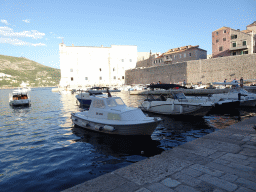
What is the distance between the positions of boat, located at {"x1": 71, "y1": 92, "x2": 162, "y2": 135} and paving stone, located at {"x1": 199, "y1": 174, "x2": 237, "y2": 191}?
17.1 feet

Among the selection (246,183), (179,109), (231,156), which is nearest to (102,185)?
(246,183)

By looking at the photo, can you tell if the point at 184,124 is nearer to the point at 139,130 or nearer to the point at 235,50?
the point at 139,130

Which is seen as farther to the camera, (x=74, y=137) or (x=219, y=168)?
(x=74, y=137)

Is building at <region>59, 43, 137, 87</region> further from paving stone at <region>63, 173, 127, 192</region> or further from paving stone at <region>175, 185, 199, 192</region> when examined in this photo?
paving stone at <region>175, 185, 199, 192</region>

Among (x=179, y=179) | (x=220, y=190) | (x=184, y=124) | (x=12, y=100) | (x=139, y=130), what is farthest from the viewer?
(x=12, y=100)

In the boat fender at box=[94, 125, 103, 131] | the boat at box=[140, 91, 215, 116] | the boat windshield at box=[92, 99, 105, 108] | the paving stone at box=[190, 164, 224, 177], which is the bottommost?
the boat fender at box=[94, 125, 103, 131]

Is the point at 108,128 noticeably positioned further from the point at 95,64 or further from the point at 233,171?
the point at 95,64

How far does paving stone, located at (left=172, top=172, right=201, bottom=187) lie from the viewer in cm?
386

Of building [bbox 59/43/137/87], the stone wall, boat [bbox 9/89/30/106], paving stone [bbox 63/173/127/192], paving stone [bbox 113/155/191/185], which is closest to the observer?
paving stone [bbox 63/173/127/192]

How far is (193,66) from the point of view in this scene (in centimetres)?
4806

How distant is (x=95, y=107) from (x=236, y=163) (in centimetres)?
829

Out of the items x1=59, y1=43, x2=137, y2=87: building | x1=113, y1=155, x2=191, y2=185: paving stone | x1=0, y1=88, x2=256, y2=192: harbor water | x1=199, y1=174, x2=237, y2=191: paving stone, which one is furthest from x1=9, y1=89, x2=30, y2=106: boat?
x1=59, y1=43, x2=137, y2=87: building

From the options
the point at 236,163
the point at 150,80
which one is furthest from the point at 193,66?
the point at 236,163

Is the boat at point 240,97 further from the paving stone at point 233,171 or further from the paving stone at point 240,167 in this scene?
the paving stone at point 233,171
